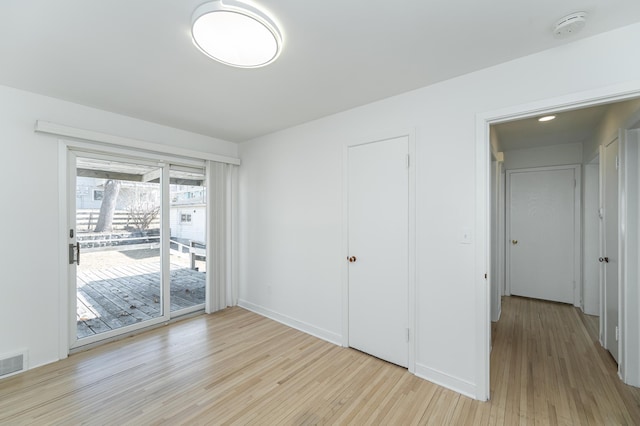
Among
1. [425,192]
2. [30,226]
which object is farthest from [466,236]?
[30,226]

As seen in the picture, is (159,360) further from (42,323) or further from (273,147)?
(273,147)

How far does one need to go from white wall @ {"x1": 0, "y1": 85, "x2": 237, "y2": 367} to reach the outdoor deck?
0.32 metres

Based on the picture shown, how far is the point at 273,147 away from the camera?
3.66 meters

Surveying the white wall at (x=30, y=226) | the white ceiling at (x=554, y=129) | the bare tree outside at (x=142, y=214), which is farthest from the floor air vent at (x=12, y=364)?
the white ceiling at (x=554, y=129)

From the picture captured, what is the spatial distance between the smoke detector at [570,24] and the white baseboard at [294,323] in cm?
306

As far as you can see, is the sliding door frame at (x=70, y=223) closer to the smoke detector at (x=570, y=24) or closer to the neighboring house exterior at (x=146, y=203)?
the neighboring house exterior at (x=146, y=203)

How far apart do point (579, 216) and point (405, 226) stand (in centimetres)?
368

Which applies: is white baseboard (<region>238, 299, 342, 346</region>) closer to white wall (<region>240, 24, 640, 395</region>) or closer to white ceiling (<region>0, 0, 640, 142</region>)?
white wall (<region>240, 24, 640, 395</region>)

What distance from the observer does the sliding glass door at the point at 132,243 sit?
2873 millimetres

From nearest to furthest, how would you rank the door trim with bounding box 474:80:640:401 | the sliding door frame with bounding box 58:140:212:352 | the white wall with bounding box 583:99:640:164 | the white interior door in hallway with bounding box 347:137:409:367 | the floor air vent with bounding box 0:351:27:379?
the door trim with bounding box 474:80:640:401 → the white wall with bounding box 583:99:640:164 → the floor air vent with bounding box 0:351:27:379 → the white interior door in hallway with bounding box 347:137:409:367 → the sliding door frame with bounding box 58:140:212:352

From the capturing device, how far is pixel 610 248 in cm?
264

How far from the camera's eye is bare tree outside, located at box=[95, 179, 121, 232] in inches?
119

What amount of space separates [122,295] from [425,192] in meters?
3.74

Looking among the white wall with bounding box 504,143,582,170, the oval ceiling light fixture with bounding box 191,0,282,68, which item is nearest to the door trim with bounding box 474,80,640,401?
the oval ceiling light fixture with bounding box 191,0,282,68
